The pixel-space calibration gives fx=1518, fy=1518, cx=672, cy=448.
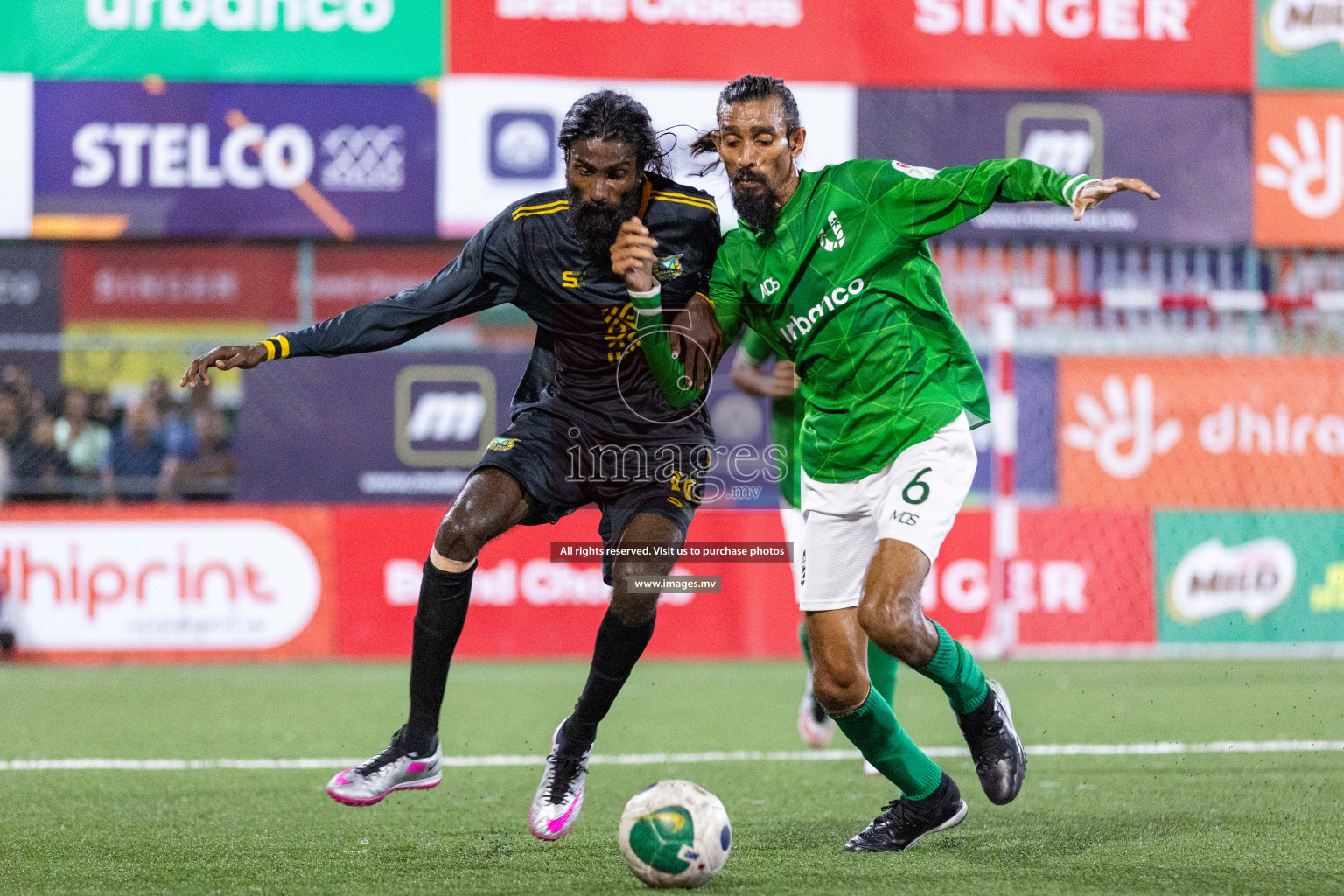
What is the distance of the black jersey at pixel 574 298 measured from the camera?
5.03 m

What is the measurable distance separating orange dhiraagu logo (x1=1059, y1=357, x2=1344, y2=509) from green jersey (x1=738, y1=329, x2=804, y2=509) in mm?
4996

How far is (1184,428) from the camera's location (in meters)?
11.5

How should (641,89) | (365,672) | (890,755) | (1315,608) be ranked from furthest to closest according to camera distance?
(641,89), (1315,608), (365,672), (890,755)

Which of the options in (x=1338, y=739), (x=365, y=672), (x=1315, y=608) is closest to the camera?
(x=1338, y=739)

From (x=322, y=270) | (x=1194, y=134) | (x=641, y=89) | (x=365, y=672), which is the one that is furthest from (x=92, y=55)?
(x=1194, y=134)

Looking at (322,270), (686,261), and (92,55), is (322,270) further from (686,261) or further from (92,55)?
(686,261)

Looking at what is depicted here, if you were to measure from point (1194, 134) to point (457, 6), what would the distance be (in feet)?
20.2

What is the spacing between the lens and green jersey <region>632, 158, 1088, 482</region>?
188 inches

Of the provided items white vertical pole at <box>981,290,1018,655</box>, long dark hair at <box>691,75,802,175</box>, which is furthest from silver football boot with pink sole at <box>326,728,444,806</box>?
white vertical pole at <box>981,290,1018,655</box>

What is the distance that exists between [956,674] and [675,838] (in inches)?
45.4

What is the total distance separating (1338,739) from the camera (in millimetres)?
7125

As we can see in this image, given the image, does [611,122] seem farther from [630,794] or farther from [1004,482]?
[1004,482]

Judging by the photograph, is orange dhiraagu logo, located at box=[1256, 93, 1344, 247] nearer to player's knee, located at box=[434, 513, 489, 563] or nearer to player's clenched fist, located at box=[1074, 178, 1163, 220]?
player's clenched fist, located at box=[1074, 178, 1163, 220]

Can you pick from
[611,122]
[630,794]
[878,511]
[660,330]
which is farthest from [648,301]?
[630,794]
